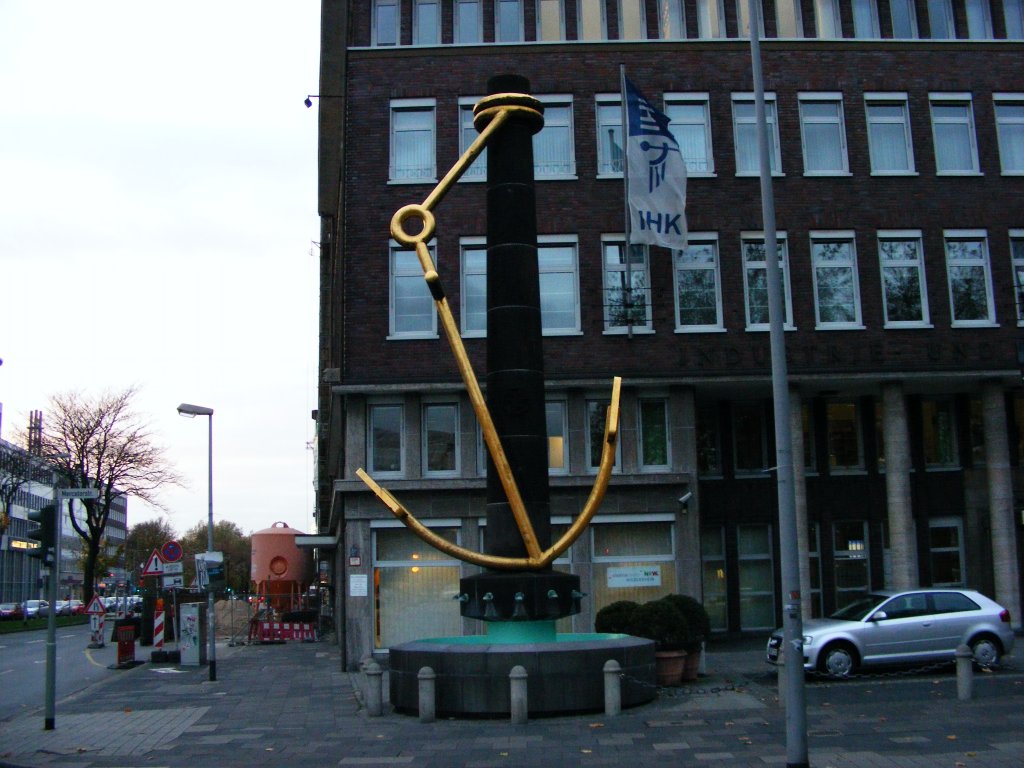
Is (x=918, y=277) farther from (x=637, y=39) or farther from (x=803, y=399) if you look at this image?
(x=637, y=39)

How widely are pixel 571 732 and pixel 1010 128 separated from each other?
73.8ft

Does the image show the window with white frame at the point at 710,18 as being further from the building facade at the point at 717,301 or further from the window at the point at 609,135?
the window at the point at 609,135

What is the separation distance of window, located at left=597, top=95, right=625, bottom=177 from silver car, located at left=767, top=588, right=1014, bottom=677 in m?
13.2

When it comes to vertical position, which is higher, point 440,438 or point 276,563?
point 440,438

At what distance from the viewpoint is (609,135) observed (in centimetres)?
2914

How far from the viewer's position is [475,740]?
14633 millimetres

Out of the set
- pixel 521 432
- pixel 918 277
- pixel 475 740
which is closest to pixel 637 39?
pixel 918 277

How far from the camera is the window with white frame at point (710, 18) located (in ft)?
98.2

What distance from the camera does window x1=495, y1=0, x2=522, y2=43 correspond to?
29.8 m

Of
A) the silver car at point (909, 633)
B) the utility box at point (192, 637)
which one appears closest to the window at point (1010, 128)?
the silver car at point (909, 633)

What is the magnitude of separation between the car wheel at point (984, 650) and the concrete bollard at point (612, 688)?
7740 millimetres

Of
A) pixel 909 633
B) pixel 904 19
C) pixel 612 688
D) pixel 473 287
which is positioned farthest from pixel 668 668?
pixel 904 19

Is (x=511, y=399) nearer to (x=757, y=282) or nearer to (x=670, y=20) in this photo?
(x=757, y=282)

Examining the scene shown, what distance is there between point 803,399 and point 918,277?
4238mm
